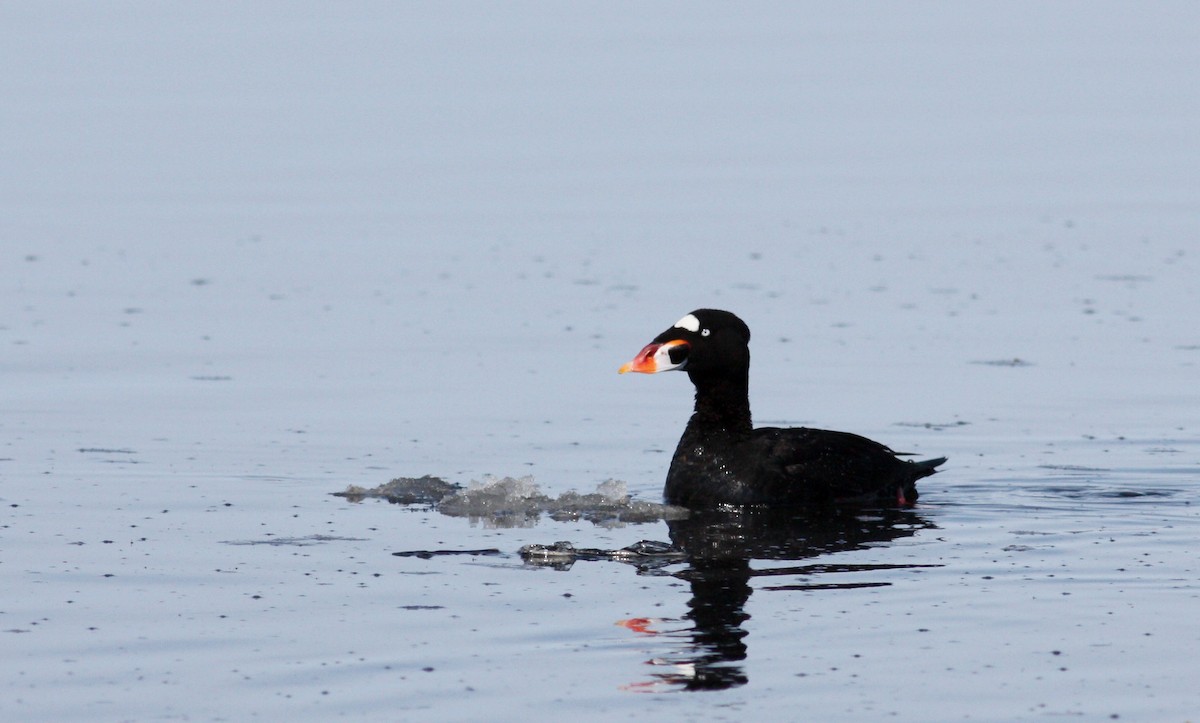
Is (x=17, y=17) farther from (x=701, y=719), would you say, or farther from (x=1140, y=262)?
(x=701, y=719)

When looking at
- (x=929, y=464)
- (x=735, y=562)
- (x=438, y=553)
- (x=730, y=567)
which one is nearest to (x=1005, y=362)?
(x=929, y=464)

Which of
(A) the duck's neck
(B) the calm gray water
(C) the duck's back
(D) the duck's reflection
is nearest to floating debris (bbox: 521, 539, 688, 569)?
(D) the duck's reflection

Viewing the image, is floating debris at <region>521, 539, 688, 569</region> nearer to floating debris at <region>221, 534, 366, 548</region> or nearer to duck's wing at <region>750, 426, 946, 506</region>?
floating debris at <region>221, 534, 366, 548</region>

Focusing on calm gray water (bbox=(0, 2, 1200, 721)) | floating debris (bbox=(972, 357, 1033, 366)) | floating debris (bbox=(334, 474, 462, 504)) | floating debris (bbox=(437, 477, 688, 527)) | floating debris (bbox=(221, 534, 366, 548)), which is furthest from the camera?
floating debris (bbox=(972, 357, 1033, 366))

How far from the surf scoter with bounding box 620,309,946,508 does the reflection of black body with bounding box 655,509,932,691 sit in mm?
265

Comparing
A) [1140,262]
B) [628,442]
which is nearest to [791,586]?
[628,442]

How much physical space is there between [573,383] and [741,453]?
14.4 feet

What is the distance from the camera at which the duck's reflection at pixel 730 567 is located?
28.8 ft

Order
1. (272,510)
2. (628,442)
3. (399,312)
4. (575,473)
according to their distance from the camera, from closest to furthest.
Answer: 1. (272,510)
2. (575,473)
3. (628,442)
4. (399,312)

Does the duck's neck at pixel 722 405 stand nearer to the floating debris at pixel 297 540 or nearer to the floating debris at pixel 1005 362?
the floating debris at pixel 297 540

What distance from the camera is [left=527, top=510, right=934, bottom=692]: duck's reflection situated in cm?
877

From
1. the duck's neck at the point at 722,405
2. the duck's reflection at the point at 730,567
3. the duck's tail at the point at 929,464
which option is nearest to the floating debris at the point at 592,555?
the duck's reflection at the point at 730,567

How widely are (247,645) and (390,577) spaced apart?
1601mm

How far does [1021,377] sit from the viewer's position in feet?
58.0
